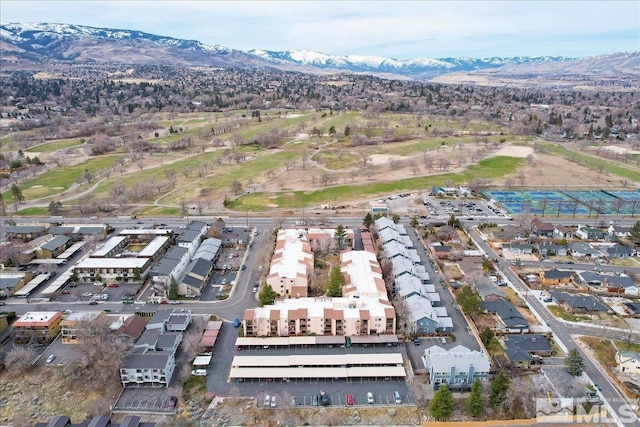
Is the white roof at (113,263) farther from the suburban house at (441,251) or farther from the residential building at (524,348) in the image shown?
the residential building at (524,348)

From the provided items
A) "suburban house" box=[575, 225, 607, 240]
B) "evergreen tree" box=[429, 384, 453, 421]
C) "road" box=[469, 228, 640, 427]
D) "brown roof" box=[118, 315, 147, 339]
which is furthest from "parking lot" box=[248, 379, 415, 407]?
"suburban house" box=[575, 225, 607, 240]

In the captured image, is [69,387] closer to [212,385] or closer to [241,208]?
[212,385]

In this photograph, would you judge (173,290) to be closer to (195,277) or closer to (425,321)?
(195,277)

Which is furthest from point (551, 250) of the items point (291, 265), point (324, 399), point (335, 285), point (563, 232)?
point (324, 399)

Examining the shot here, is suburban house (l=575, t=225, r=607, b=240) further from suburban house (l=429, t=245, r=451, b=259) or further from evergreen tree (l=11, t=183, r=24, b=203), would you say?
evergreen tree (l=11, t=183, r=24, b=203)

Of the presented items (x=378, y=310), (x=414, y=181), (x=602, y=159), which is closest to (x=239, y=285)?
(x=378, y=310)
